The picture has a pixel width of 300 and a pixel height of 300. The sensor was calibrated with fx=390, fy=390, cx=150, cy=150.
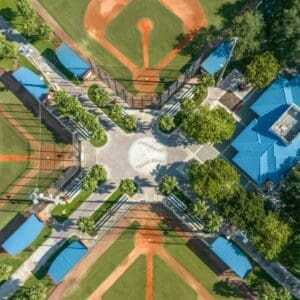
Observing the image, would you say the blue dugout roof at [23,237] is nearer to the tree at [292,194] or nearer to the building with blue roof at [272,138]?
the building with blue roof at [272,138]

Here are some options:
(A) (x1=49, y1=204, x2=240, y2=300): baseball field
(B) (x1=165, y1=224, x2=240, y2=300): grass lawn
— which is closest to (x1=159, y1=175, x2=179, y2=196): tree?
(A) (x1=49, y1=204, x2=240, y2=300): baseball field

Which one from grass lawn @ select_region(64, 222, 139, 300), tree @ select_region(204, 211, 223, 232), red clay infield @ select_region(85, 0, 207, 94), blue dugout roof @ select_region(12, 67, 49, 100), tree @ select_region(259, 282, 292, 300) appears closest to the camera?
tree @ select_region(259, 282, 292, 300)

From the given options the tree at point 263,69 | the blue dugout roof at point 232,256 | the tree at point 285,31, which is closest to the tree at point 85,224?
the blue dugout roof at point 232,256

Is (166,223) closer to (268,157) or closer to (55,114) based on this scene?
(268,157)

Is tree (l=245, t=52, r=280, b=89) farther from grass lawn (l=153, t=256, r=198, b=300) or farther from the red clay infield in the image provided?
grass lawn (l=153, t=256, r=198, b=300)

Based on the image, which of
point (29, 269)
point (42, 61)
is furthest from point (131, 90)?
point (29, 269)

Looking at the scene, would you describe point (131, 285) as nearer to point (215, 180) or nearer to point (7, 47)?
point (215, 180)
